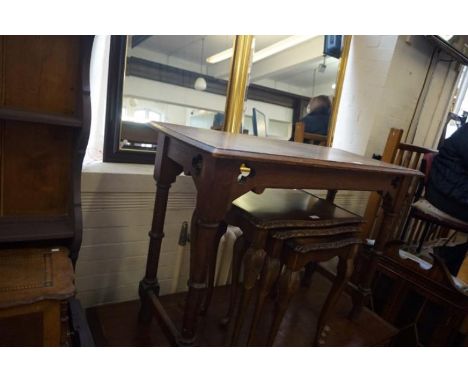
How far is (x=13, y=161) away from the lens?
3.02 feet

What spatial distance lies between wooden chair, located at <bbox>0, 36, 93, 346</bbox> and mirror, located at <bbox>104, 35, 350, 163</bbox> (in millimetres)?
315

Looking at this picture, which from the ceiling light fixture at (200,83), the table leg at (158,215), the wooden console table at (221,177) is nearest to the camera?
the wooden console table at (221,177)

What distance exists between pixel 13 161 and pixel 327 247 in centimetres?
105

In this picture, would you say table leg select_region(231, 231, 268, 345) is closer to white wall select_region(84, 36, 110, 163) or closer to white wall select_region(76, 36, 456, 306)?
white wall select_region(76, 36, 456, 306)

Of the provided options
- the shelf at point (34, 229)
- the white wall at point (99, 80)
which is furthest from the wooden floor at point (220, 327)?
the white wall at point (99, 80)

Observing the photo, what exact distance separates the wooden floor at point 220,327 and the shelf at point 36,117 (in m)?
0.85

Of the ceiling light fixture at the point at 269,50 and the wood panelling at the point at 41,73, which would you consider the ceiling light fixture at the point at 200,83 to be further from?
the wood panelling at the point at 41,73

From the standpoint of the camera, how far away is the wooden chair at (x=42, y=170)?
0.76m

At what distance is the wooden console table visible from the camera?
0.73 metres

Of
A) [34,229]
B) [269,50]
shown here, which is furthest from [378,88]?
[34,229]

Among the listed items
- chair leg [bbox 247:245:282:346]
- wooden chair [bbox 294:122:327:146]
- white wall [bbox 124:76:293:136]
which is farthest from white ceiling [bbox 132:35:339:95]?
chair leg [bbox 247:245:282:346]

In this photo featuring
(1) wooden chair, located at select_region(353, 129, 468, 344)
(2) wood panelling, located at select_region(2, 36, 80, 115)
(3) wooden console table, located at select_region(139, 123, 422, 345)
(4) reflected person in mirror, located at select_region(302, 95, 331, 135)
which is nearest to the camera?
(3) wooden console table, located at select_region(139, 123, 422, 345)

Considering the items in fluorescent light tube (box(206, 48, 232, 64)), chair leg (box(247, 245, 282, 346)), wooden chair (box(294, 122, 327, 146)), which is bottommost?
chair leg (box(247, 245, 282, 346))
